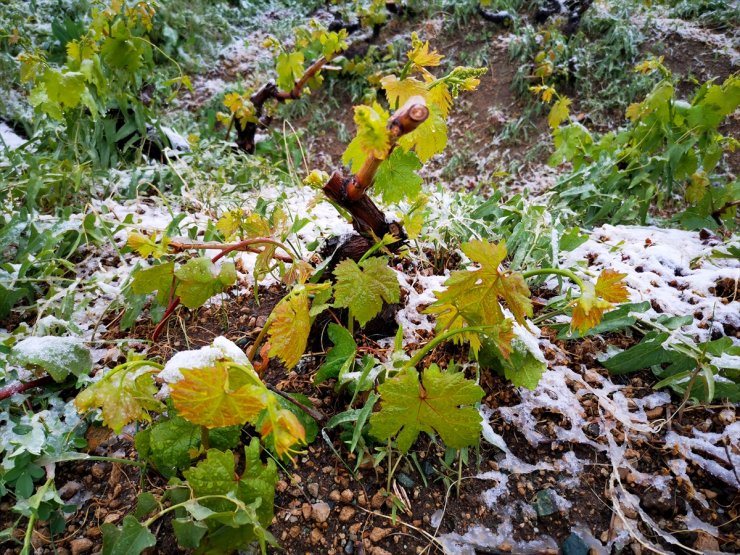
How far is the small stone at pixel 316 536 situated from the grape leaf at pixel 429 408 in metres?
0.23

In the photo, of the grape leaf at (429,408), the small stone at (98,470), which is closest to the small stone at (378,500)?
the grape leaf at (429,408)

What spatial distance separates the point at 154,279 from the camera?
1.16m

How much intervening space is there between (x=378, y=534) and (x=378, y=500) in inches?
2.7

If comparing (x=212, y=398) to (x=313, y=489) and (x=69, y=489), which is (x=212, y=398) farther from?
(x=69, y=489)

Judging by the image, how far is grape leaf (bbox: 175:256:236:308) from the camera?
1.11 metres

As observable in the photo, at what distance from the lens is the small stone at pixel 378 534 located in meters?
0.92

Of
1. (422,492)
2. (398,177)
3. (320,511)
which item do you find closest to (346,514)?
(320,511)

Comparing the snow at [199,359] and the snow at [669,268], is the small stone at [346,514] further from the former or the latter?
the snow at [669,268]

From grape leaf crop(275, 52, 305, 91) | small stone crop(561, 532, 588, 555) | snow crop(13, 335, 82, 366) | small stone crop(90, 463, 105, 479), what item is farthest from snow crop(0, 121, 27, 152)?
small stone crop(561, 532, 588, 555)

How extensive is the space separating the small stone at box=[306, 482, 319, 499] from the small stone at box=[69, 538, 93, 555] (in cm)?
45

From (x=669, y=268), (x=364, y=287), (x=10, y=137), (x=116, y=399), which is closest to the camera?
(x=116, y=399)

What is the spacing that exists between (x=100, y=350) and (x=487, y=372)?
112 centimetres

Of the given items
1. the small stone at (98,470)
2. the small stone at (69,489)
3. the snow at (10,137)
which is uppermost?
the snow at (10,137)

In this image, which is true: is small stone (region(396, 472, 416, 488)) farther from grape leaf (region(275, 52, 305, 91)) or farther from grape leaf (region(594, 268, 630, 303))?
grape leaf (region(275, 52, 305, 91))
